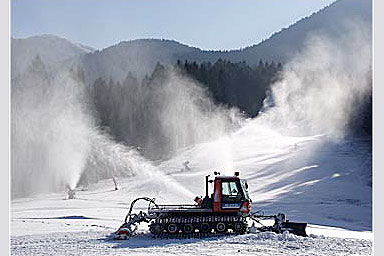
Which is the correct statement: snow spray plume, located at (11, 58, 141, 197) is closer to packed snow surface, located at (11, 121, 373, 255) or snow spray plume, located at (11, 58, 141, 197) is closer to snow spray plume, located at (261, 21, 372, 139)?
packed snow surface, located at (11, 121, 373, 255)

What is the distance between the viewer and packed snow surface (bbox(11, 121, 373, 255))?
38.0ft

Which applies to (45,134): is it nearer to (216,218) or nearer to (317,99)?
(317,99)

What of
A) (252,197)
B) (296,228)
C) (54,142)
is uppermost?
(54,142)

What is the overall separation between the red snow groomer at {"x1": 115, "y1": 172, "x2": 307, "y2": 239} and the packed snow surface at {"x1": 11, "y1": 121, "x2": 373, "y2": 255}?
1.72ft

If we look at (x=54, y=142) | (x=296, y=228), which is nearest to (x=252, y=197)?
(x=296, y=228)

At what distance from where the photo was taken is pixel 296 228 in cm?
1310

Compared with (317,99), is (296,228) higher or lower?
lower

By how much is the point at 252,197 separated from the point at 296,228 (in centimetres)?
1173

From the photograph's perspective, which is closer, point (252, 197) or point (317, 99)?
point (252, 197)

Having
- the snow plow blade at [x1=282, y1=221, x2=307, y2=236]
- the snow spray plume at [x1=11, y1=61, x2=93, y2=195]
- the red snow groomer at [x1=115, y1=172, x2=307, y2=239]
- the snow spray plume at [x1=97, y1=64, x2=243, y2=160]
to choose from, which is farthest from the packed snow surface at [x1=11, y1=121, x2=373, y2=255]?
the snow spray plume at [x1=11, y1=61, x2=93, y2=195]

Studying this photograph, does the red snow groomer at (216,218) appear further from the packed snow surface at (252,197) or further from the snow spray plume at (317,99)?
the snow spray plume at (317,99)

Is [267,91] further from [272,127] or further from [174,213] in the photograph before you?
[174,213]

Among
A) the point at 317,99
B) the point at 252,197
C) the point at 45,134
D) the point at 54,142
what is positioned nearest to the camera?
the point at 252,197

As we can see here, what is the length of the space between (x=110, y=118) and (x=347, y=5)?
313 feet
